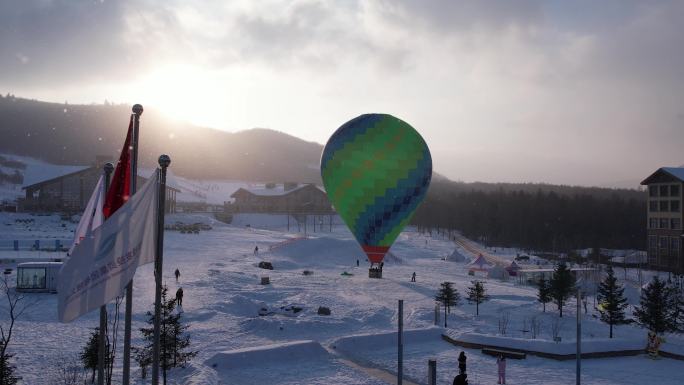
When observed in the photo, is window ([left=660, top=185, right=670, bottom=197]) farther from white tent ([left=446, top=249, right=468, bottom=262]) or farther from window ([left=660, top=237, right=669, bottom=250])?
white tent ([left=446, top=249, right=468, bottom=262])

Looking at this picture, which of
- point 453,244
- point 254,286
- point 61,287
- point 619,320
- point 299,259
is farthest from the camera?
point 453,244

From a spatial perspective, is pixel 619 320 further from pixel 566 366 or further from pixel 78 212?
pixel 78 212

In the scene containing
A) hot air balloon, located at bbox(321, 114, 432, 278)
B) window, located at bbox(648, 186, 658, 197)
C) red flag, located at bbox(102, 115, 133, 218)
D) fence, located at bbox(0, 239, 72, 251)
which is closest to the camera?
red flag, located at bbox(102, 115, 133, 218)

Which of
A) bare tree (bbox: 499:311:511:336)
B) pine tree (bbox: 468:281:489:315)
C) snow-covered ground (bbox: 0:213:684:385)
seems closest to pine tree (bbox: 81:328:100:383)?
snow-covered ground (bbox: 0:213:684:385)

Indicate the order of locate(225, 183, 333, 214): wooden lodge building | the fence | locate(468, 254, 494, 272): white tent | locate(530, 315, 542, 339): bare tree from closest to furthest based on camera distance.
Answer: locate(530, 315, 542, 339): bare tree < the fence < locate(468, 254, 494, 272): white tent < locate(225, 183, 333, 214): wooden lodge building

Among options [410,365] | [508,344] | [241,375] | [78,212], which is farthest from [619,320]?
[78,212]
